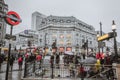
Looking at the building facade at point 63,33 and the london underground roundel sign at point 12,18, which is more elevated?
the building facade at point 63,33

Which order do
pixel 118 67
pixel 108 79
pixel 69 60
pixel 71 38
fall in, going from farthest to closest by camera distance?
pixel 71 38, pixel 69 60, pixel 108 79, pixel 118 67

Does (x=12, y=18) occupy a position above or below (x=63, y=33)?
below

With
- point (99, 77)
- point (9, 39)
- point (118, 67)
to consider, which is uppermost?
point (9, 39)

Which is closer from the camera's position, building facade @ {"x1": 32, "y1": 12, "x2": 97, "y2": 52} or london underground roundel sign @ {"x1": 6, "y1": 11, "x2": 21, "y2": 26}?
london underground roundel sign @ {"x1": 6, "y1": 11, "x2": 21, "y2": 26}

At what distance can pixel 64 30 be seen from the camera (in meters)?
99.2

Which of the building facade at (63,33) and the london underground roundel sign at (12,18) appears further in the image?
the building facade at (63,33)

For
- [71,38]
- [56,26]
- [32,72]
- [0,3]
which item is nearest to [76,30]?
[71,38]

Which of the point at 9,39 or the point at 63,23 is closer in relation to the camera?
the point at 9,39

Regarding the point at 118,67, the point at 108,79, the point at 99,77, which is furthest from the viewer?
the point at 99,77

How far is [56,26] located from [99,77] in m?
86.2

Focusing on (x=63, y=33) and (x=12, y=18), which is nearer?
(x=12, y=18)

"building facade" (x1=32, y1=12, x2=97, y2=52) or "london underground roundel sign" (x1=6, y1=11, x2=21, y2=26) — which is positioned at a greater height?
"building facade" (x1=32, y1=12, x2=97, y2=52)

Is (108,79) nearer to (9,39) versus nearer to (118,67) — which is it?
(118,67)

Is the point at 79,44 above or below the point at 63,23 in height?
below
